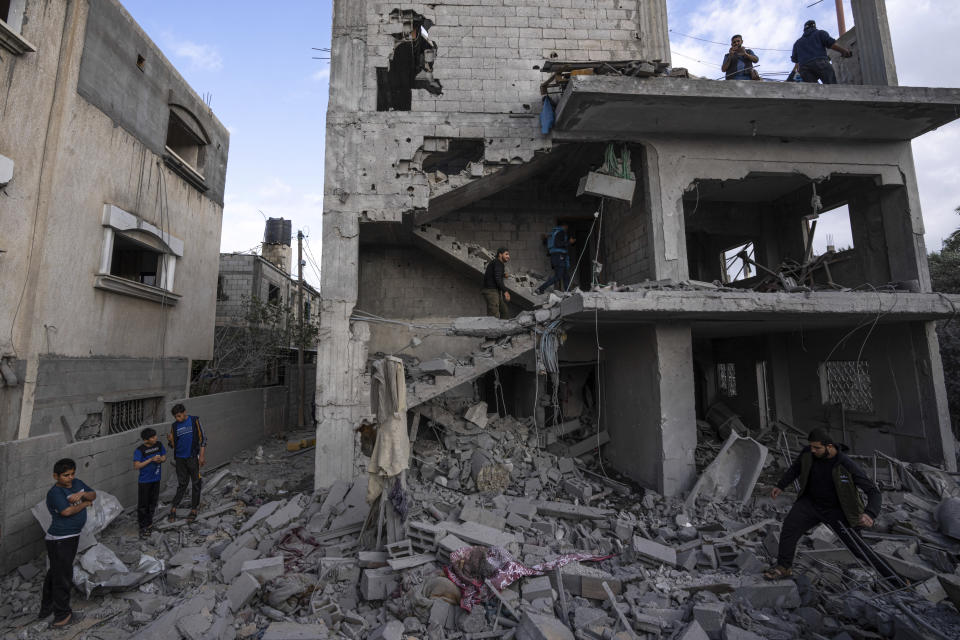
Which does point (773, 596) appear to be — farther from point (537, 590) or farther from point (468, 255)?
point (468, 255)

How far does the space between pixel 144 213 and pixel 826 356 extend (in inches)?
625

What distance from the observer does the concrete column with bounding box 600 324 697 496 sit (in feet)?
27.0

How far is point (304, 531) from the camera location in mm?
6766

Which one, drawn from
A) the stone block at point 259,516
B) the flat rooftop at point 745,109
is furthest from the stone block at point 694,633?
the flat rooftop at point 745,109

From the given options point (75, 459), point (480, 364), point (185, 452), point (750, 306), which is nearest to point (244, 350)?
point (185, 452)

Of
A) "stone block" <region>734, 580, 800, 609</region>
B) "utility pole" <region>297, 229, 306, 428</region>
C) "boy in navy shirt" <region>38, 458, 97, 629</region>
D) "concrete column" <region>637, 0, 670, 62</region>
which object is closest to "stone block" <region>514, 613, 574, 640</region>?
"stone block" <region>734, 580, 800, 609</region>

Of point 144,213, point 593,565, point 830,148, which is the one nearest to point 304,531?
point 593,565

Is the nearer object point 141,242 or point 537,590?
point 537,590

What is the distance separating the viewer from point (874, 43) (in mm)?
9406

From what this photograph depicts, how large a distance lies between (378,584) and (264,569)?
143 cm

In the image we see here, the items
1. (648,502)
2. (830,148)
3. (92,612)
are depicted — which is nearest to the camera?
(92,612)

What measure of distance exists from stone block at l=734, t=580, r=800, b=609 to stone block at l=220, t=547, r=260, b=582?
233 inches

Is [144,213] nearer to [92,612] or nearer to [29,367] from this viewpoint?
[29,367]

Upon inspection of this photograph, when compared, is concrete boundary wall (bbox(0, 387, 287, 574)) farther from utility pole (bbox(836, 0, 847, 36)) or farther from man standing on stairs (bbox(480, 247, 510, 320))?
utility pole (bbox(836, 0, 847, 36))
